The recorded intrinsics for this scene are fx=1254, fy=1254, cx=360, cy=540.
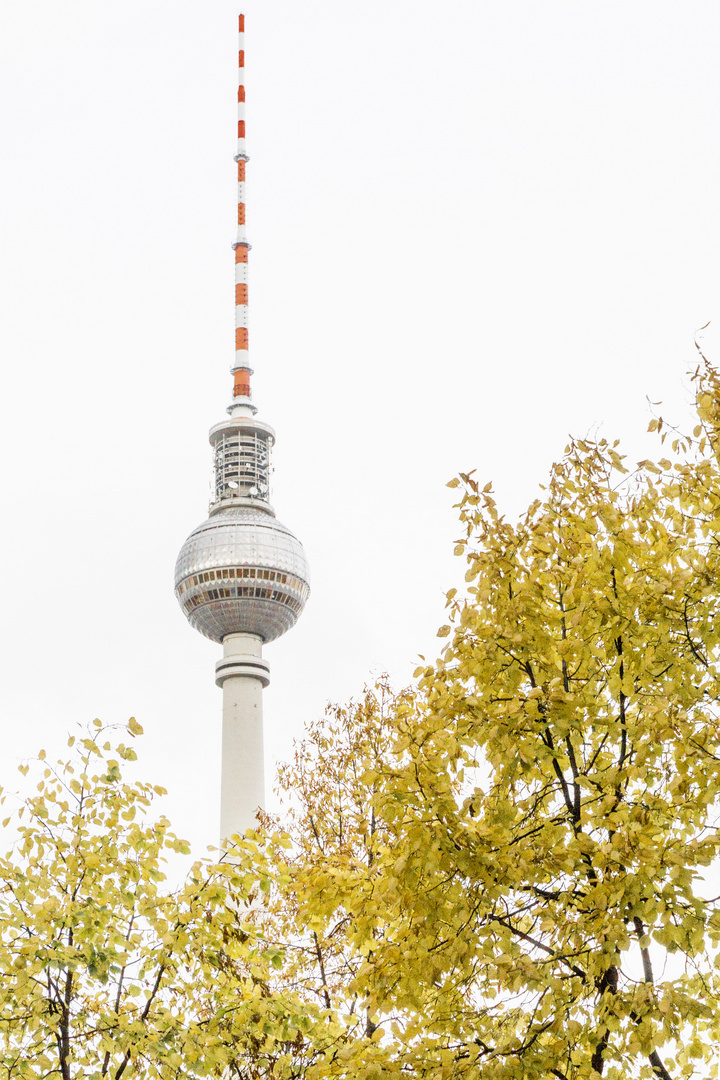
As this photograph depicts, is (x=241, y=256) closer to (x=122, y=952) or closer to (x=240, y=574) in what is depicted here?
(x=240, y=574)

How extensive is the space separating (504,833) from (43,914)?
417 cm

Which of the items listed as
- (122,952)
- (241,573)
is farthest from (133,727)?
(241,573)

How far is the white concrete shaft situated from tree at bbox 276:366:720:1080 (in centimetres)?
7575

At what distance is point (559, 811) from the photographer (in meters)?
8.85

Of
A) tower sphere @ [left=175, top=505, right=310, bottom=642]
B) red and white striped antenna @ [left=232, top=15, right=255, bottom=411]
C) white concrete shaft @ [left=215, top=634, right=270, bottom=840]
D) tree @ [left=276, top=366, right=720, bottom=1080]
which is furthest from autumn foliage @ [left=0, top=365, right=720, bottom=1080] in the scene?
red and white striped antenna @ [left=232, top=15, right=255, bottom=411]

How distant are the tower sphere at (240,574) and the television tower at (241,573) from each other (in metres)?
0.07

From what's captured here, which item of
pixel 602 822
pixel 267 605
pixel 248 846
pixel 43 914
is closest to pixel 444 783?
pixel 602 822

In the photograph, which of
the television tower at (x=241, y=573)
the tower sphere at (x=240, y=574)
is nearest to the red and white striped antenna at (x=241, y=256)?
the television tower at (x=241, y=573)

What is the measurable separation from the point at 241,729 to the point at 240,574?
35.7 feet

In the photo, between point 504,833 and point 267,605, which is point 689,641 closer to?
point 504,833

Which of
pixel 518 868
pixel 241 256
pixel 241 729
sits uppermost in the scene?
pixel 241 256

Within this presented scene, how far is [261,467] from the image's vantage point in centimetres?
9525

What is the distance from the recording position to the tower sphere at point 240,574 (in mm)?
88938

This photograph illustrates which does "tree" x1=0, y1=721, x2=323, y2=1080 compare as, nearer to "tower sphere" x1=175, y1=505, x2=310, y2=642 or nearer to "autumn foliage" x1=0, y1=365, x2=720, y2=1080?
"autumn foliage" x1=0, y1=365, x2=720, y2=1080
